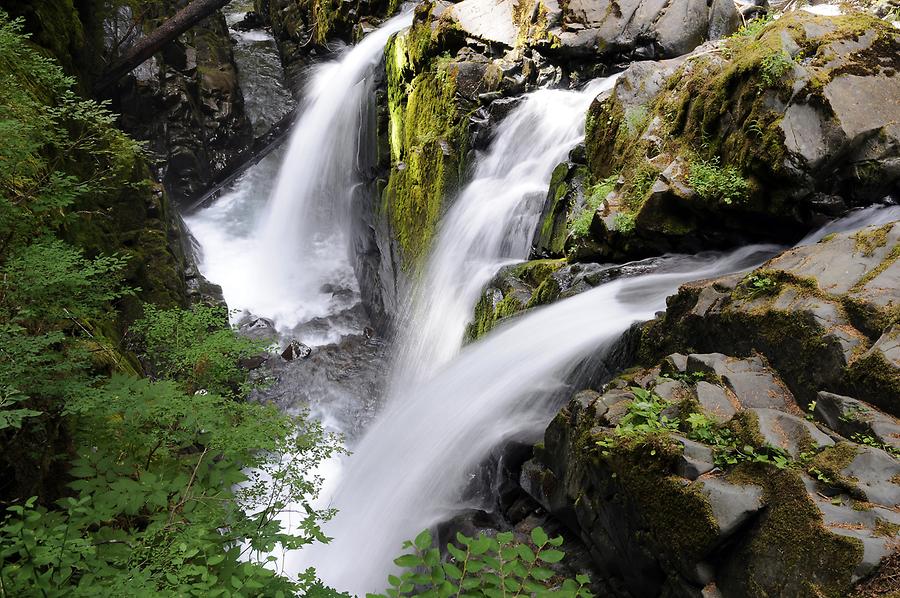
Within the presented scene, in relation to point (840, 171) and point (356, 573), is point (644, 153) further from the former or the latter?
point (356, 573)

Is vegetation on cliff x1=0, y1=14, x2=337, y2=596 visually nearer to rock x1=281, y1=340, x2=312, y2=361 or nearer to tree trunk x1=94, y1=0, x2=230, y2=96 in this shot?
rock x1=281, y1=340, x2=312, y2=361

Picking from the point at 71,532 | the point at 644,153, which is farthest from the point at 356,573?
the point at 644,153

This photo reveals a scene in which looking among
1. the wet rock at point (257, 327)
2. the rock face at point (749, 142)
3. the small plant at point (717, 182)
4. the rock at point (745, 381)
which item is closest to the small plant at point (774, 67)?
the rock face at point (749, 142)

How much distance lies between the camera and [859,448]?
8.19 feet

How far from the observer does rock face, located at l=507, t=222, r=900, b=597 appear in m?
2.36

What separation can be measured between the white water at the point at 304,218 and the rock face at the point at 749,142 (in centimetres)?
762

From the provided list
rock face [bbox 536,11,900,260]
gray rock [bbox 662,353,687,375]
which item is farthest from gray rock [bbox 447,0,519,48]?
gray rock [bbox 662,353,687,375]

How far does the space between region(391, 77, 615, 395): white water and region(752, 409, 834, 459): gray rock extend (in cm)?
507

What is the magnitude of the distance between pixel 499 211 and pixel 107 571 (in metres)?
6.86

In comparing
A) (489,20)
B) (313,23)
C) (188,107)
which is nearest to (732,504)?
(489,20)

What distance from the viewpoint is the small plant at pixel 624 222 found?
5.75 metres

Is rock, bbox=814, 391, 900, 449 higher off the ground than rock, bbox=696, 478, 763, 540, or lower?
higher

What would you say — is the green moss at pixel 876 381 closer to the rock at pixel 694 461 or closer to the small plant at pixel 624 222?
the rock at pixel 694 461

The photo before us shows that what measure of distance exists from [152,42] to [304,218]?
5.32 meters
